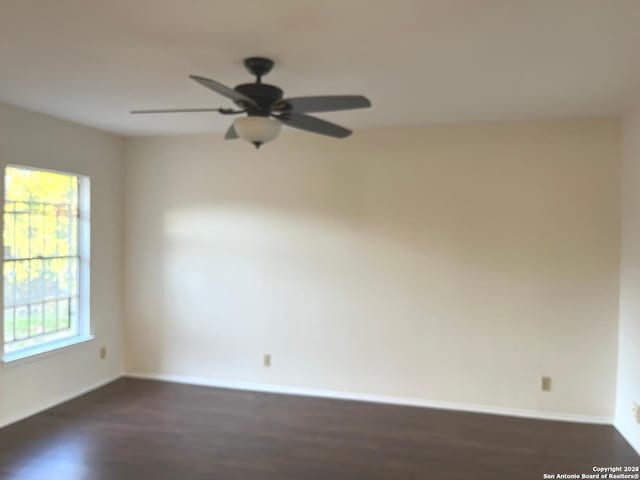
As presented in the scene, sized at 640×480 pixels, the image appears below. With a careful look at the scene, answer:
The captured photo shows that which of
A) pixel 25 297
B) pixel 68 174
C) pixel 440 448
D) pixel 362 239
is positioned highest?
pixel 68 174

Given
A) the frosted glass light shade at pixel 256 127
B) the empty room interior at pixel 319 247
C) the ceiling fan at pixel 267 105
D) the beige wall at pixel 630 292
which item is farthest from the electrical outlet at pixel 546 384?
the frosted glass light shade at pixel 256 127

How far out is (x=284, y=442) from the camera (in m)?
3.16

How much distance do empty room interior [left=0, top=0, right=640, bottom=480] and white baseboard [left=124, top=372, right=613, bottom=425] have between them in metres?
0.03

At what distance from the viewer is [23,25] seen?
78.4 inches

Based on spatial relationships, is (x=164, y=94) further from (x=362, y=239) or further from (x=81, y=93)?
(x=362, y=239)

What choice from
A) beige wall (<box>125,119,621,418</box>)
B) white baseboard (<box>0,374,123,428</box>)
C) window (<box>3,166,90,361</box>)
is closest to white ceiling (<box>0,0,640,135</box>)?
beige wall (<box>125,119,621,418</box>)

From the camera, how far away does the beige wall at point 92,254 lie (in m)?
3.40

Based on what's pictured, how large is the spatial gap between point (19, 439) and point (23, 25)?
110 inches

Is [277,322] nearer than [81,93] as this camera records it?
No

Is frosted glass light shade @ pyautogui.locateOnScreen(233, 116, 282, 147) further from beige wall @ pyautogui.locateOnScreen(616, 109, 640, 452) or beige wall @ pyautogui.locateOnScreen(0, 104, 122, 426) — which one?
beige wall @ pyautogui.locateOnScreen(616, 109, 640, 452)

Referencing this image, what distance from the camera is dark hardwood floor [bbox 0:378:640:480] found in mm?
2773

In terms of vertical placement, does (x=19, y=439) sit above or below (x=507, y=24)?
below

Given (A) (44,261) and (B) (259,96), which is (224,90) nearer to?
(B) (259,96)

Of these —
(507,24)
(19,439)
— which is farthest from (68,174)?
(507,24)
